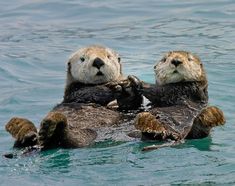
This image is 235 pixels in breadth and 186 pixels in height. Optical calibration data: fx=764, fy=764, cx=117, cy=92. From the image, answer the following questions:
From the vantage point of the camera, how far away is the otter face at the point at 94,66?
7.76 meters

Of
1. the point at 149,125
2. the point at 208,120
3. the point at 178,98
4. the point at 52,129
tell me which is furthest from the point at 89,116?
the point at 208,120

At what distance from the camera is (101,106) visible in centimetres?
769

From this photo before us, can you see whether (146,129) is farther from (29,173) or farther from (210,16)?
(210,16)

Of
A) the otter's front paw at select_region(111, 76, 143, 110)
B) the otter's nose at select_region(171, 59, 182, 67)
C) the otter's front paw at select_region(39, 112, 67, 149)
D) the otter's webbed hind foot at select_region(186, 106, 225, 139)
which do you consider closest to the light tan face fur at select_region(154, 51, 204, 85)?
the otter's nose at select_region(171, 59, 182, 67)

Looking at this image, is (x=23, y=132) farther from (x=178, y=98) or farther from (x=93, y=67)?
(x=178, y=98)

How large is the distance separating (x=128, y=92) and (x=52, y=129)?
156cm

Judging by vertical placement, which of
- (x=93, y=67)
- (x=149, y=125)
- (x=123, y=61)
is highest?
(x=93, y=67)

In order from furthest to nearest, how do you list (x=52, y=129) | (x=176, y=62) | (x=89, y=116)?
1. (x=176, y=62)
2. (x=89, y=116)
3. (x=52, y=129)

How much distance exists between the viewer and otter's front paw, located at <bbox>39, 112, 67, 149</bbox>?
20.1 feet

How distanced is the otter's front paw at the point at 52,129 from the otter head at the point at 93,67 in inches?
57.7

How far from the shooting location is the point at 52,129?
6.20 meters

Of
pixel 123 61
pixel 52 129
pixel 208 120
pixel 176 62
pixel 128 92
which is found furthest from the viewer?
pixel 123 61

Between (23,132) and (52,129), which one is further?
(23,132)

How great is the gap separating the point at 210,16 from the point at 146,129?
7.75 metres
